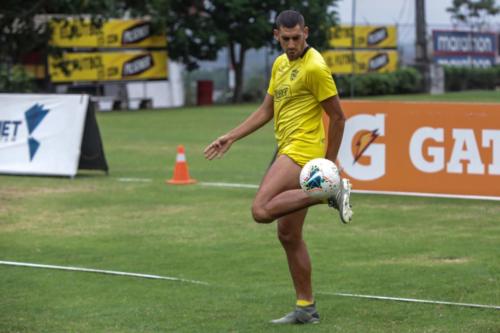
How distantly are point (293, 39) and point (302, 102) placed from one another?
0.45 metres

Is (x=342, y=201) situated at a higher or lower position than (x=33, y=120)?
higher

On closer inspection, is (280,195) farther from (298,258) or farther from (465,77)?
(465,77)

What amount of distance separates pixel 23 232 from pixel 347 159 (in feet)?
15.8

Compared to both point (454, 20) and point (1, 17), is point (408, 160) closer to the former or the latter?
point (1, 17)

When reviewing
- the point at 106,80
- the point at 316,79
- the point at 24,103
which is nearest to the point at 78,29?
the point at 106,80

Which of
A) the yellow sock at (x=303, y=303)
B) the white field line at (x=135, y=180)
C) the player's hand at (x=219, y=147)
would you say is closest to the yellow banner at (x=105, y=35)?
the white field line at (x=135, y=180)

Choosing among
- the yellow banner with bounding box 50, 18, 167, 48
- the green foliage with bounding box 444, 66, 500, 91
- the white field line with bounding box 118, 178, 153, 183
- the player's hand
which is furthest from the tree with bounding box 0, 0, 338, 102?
the player's hand

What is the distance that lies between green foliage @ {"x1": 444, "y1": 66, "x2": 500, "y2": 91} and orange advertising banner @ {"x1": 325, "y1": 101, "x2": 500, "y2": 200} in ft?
122

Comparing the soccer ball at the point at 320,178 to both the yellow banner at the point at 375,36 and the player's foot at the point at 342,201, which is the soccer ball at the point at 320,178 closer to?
the player's foot at the point at 342,201

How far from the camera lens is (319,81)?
7879 millimetres

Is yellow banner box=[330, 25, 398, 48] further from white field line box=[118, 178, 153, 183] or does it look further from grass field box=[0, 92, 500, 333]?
grass field box=[0, 92, 500, 333]

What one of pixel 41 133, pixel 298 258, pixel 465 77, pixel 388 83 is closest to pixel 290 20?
pixel 298 258

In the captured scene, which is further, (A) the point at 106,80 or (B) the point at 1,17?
(A) the point at 106,80

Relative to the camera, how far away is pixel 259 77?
52.2 m
